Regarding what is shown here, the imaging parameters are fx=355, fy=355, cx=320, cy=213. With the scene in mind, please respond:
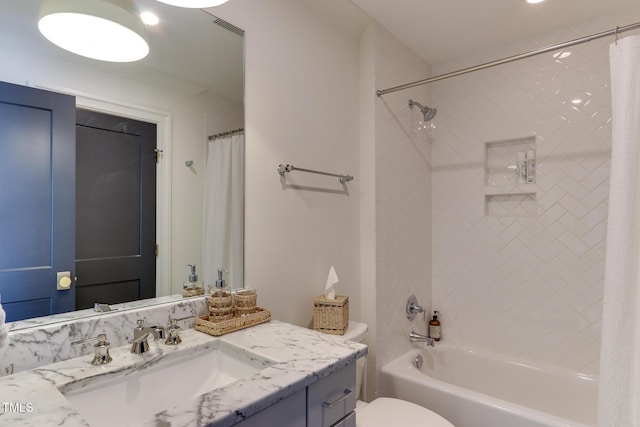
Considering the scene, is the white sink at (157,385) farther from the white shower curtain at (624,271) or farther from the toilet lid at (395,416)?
the white shower curtain at (624,271)

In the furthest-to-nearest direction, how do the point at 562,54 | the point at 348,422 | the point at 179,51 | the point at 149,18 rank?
the point at 562,54 → the point at 179,51 → the point at 149,18 → the point at 348,422

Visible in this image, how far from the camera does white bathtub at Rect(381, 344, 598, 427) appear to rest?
1654 mm

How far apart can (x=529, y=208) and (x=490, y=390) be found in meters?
1.20

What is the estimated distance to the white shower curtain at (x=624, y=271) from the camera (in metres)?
1.29

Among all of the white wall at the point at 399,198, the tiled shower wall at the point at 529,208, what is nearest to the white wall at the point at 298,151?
the white wall at the point at 399,198

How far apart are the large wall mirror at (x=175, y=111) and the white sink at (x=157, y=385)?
283mm

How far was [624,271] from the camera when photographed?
1.30 meters

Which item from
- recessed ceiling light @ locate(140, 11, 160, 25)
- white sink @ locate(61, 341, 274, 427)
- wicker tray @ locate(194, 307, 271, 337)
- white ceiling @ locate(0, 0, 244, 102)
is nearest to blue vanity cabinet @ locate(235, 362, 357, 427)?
white sink @ locate(61, 341, 274, 427)

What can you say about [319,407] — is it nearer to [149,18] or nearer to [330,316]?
[330,316]

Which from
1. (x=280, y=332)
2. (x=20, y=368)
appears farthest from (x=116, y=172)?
(x=280, y=332)

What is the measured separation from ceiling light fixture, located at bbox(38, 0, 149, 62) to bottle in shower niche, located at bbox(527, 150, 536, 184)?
89.3 inches

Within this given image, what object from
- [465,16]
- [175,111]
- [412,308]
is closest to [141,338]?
[175,111]

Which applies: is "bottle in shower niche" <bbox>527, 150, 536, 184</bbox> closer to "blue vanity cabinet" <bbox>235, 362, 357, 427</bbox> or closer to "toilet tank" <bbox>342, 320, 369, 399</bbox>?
"toilet tank" <bbox>342, 320, 369, 399</bbox>

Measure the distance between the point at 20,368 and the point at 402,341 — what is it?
1.93m
